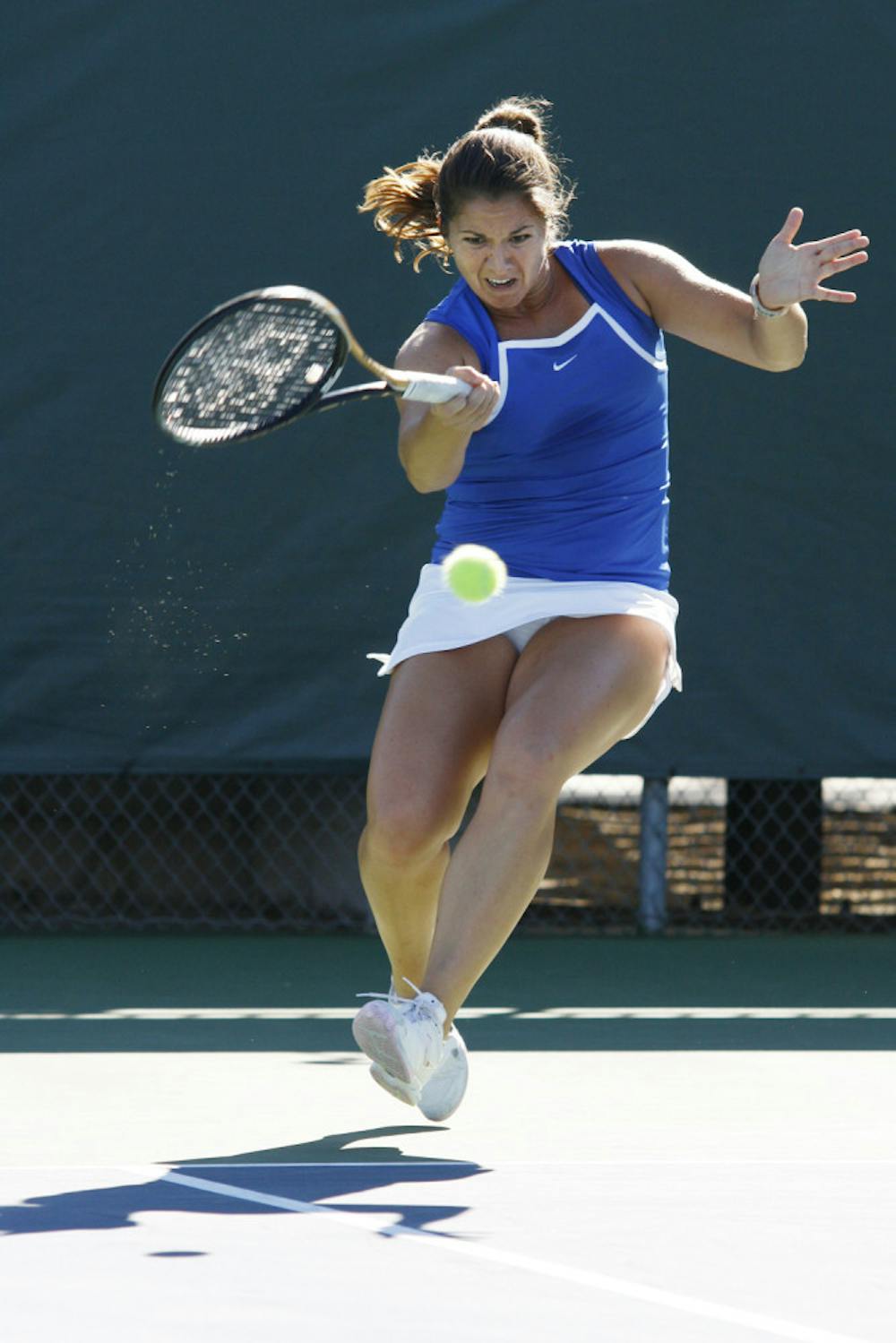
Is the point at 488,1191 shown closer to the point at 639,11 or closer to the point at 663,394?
the point at 663,394

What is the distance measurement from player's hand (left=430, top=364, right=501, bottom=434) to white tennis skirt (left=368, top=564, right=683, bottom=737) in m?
0.31

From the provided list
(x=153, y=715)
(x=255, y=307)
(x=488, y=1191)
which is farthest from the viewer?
(x=153, y=715)

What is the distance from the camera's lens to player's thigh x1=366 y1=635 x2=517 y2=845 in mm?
2957

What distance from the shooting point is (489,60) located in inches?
199

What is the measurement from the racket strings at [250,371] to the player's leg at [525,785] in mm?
479

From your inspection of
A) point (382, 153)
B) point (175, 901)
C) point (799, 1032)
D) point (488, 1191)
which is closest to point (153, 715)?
point (175, 901)

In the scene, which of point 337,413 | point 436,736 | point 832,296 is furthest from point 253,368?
point 337,413

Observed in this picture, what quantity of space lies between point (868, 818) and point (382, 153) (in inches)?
93.1

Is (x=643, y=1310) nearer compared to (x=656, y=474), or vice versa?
(x=643, y=1310)

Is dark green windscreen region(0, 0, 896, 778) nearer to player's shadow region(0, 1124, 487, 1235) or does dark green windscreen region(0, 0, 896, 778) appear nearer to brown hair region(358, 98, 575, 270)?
brown hair region(358, 98, 575, 270)

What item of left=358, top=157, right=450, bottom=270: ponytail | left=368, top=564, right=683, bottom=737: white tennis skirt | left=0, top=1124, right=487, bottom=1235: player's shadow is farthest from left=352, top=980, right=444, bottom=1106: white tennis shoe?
left=358, top=157, right=450, bottom=270: ponytail

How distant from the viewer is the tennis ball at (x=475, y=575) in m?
2.97

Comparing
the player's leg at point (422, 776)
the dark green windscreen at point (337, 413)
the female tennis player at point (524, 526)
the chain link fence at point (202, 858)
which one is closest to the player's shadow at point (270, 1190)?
the female tennis player at point (524, 526)

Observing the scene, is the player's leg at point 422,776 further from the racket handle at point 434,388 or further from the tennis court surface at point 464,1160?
the racket handle at point 434,388
